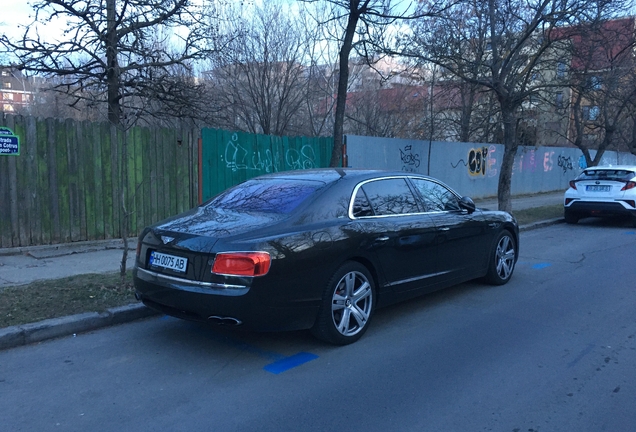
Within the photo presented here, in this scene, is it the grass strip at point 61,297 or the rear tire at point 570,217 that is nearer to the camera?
the grass strip at point 61,297

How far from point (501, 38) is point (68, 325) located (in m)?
12.3

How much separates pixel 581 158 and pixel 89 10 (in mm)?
24279

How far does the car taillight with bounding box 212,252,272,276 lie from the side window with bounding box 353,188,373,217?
126cm

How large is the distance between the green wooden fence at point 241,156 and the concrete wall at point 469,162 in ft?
6.98

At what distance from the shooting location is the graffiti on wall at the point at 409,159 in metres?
16.4

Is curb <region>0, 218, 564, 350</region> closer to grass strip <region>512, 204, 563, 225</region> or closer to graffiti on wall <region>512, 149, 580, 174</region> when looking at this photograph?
grass strip <region>512, 204, 563, 225</region>

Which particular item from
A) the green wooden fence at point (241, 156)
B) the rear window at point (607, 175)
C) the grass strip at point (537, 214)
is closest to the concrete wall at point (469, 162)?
the green wooden fence at point (241, 156)

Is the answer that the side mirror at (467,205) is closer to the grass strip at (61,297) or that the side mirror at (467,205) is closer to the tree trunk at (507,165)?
the grass strip at (61,297)

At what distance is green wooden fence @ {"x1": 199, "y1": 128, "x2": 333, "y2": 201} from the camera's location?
11047 millimetres

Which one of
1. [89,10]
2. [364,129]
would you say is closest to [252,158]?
[89,10]

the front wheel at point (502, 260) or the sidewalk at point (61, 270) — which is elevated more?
the front wheel at point (502, 260)

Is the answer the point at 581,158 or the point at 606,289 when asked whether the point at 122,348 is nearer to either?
the point at 606,289

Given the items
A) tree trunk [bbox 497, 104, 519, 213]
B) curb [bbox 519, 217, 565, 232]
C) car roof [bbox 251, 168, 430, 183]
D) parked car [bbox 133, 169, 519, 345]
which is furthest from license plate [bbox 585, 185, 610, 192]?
car roof [bbox 251, 168, 430, 183]

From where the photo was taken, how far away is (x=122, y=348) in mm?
5047
